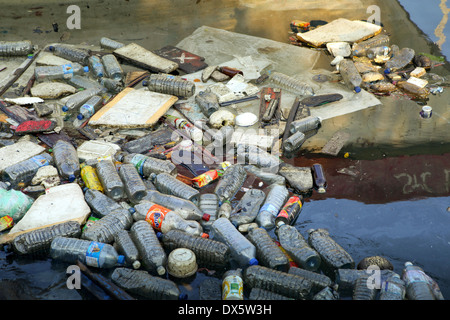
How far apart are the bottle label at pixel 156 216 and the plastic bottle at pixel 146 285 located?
88cm

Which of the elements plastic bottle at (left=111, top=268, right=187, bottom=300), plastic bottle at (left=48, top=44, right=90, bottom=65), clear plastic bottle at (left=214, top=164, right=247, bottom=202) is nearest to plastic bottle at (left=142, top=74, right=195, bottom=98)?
plastic bottle at (left=48, top=44, right=90, bottom=65)

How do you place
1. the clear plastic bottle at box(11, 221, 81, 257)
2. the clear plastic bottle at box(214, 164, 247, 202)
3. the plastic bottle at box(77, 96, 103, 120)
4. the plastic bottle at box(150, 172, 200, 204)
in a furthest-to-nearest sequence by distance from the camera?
the plastic bottle at box(77, 96, 103, 120) → the clear plastic bottle at box(214, 164, 247, 202) → the plastic bottle at box(150, 172, 200, 204) → the clear plastic bottle at box(11, 221, 81, 257)

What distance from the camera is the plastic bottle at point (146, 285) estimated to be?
19.2 ft

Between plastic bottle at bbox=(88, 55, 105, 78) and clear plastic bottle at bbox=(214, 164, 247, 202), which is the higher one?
plastic bottle at bbox=(88, 55, 105, 78)

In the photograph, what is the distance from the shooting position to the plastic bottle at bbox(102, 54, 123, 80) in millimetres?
10711

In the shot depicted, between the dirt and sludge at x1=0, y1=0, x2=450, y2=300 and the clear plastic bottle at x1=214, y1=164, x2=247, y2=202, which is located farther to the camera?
the clear plastic bottle at x1=214, y1=164, x2=247, y2=202

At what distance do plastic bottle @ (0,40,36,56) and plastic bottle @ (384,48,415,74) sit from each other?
28.8 feet

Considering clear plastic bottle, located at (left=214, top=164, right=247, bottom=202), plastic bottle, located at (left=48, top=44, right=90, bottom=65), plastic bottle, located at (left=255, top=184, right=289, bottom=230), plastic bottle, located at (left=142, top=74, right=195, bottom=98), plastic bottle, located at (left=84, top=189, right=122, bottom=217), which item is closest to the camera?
plastic bottle, located at (left=255, top=184, right=289, bottom=230)

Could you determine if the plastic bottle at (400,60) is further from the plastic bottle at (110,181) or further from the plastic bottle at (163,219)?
the plastic bottle at (110,181)

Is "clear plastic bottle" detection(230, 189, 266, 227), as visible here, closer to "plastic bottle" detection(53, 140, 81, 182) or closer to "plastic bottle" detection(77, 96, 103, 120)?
"plastic bottle" detection(53, 140, 81, 182)

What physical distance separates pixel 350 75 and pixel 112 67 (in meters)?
5.44

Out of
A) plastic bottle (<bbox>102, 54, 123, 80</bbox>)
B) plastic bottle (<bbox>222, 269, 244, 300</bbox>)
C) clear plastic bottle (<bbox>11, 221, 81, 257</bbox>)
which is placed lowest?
clear plastic bottle (<bbox>11, 221, 81, 257</bbox>)

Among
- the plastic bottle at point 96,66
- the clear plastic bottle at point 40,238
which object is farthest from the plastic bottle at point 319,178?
the plastic bottle at point 96,66

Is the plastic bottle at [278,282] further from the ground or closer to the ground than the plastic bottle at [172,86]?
closer to the ground
